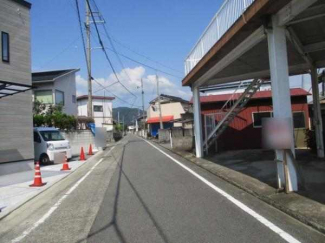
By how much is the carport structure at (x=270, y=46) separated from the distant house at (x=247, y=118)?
447 centimetres

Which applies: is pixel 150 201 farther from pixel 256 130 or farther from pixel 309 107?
pixel 309 107

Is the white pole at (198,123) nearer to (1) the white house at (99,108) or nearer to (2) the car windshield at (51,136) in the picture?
(2) the car windshield at (51,136)

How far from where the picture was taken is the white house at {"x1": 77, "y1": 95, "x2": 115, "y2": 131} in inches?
2650

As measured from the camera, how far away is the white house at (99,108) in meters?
67.3

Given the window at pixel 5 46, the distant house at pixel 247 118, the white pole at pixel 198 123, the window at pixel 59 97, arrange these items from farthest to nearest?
the window at pixel 59 97
the distant house at pixel 247 118
the white pole at pixel 198 123
the window at pixel 5 46

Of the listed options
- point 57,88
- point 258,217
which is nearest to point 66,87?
point 57,88

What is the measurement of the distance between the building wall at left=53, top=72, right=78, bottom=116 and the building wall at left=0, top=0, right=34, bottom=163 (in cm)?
1574

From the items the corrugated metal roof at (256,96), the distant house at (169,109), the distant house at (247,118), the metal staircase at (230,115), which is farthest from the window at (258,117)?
the distant house at (169,109)

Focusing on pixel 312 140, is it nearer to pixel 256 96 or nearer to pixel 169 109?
pixel 256 96

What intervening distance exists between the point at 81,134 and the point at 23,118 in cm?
1252

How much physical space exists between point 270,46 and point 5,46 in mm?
12064

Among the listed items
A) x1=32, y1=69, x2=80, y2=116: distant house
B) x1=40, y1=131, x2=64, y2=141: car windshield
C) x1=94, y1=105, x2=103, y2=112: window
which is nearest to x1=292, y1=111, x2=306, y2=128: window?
x1=40, y1=131, x2=64, y2=141: car windshield

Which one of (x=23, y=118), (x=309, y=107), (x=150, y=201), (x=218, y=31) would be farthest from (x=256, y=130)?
(x=150, y=201)

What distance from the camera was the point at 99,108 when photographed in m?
69.6
